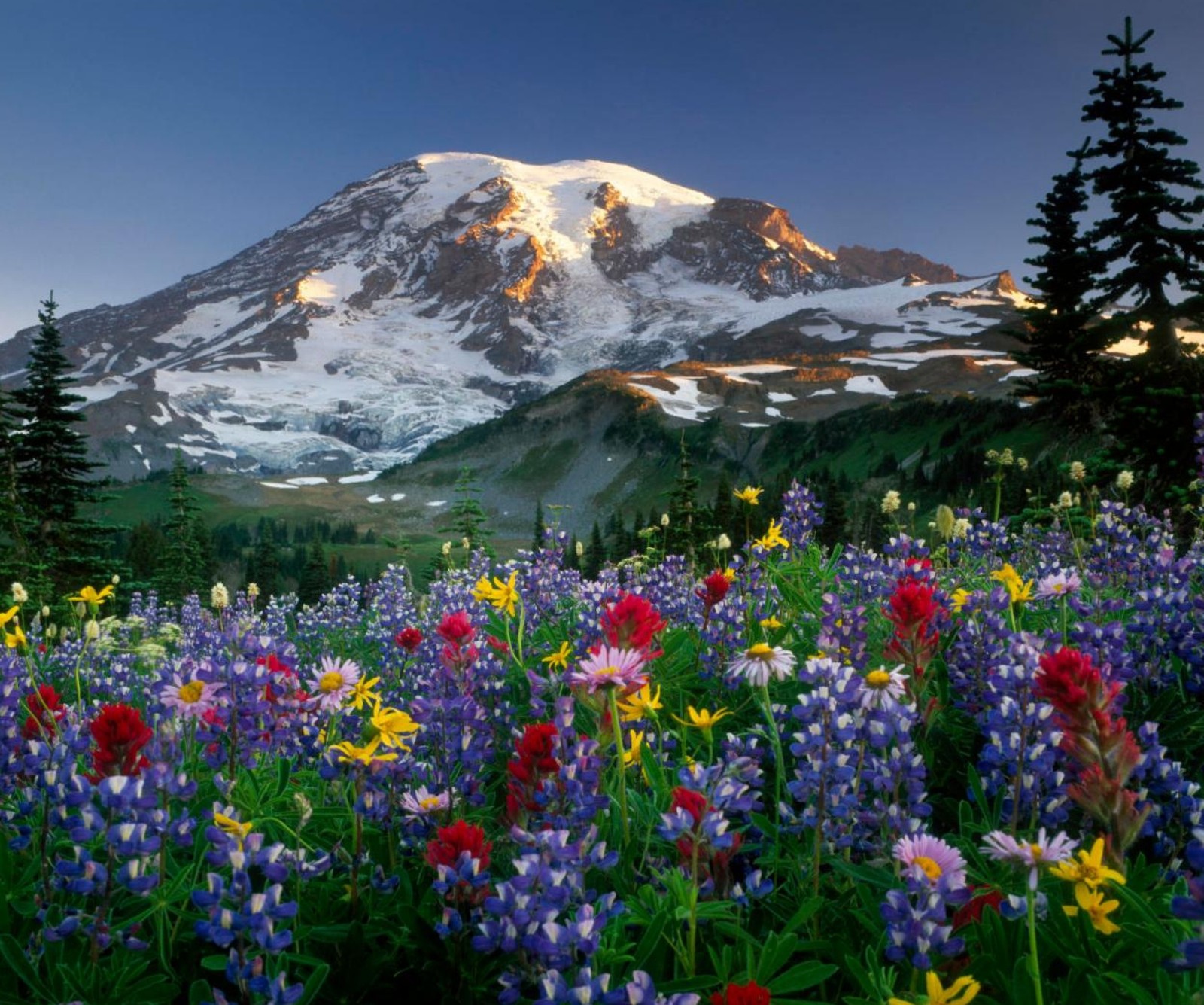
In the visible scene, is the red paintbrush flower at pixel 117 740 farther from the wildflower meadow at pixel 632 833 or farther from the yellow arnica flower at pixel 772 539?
the yellow arnica flower at pixel 772 539

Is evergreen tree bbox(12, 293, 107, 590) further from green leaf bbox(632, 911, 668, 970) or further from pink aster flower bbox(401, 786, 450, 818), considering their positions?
green leaf bbox(632, 911, 668, 970)

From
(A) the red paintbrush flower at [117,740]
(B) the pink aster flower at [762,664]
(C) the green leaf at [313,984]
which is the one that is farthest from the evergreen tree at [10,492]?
(B) the pink aster flower at [762,664]

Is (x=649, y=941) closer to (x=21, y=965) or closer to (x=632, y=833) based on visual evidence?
(x=632, y=833)

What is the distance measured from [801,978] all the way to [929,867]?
50cm

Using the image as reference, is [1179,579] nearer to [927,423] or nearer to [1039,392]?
[1039,392]

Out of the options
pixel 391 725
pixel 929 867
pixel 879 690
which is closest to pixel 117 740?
pixel 391 725

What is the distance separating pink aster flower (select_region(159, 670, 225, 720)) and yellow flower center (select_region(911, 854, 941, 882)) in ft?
7.62

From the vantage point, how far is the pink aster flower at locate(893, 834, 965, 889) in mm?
1848

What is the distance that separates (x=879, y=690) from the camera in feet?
8.66

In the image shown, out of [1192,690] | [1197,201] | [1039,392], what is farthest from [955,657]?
[1039,392]

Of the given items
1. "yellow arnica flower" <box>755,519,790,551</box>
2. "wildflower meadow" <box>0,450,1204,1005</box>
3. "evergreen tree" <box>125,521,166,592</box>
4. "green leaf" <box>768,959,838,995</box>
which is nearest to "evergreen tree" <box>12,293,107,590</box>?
"yellow arnica flower" <box>755,519,790,551</box>

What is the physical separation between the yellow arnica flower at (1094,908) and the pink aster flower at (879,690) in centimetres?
68

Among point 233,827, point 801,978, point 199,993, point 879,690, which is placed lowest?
point 199,993

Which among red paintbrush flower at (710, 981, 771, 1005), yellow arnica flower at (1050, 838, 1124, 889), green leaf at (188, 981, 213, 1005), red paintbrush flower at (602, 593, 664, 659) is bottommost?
green leaf at (188, 981, 213, 1005)
